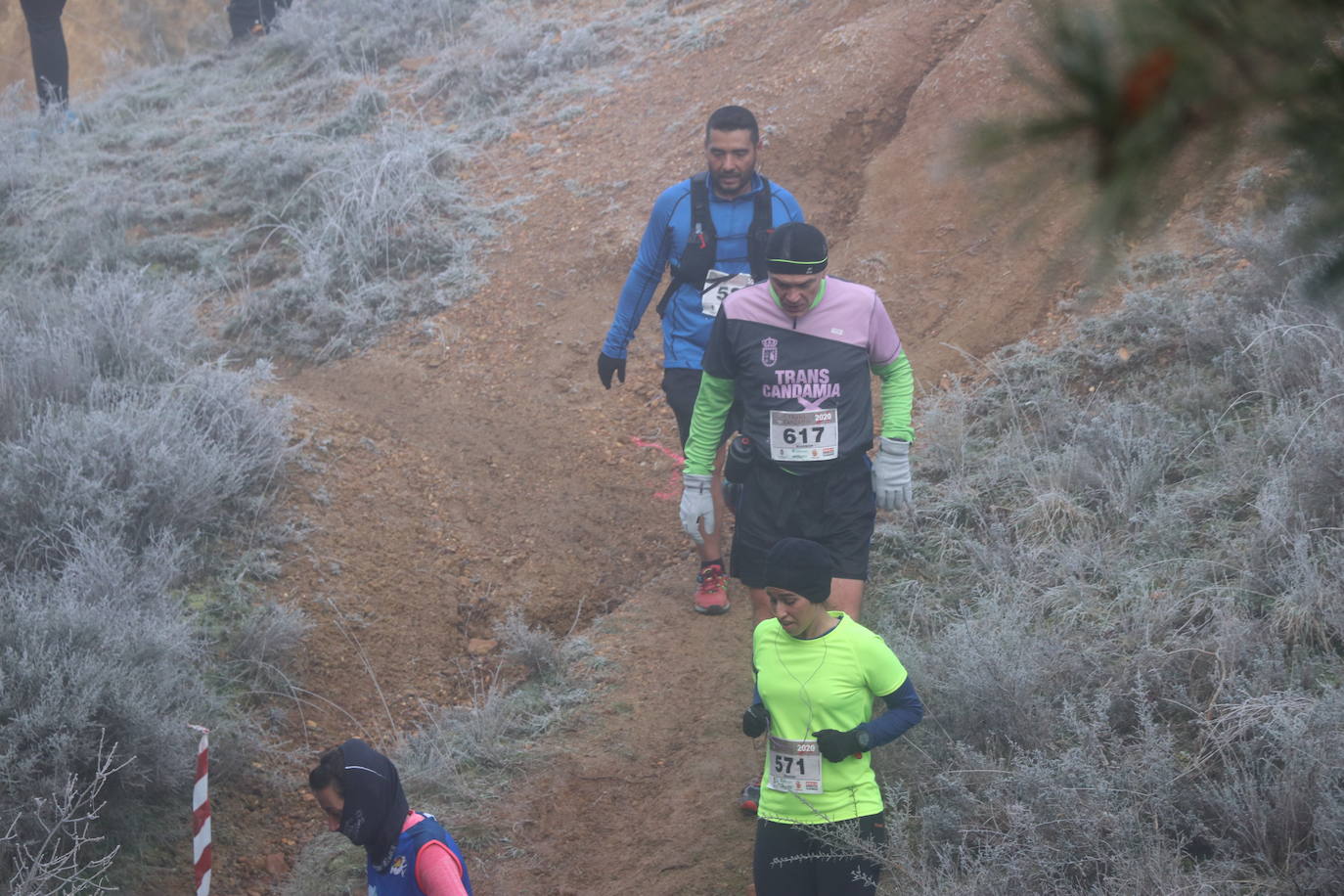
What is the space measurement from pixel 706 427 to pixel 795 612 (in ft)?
4.75

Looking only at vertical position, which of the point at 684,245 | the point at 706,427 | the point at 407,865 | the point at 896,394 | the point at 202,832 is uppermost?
the point at 684,245

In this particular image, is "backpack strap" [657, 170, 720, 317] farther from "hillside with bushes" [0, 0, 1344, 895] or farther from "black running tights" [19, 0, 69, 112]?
"black running tights" [19, 0, 69, 112]

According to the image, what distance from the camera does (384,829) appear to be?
334cm

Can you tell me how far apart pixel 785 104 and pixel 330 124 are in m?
5.25

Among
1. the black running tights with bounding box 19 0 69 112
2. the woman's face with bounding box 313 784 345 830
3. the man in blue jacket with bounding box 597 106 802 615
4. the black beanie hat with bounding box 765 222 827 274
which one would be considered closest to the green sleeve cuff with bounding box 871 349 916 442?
the black beanie hat with bounding box 765 222 827 274

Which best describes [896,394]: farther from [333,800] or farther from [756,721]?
[333,800]

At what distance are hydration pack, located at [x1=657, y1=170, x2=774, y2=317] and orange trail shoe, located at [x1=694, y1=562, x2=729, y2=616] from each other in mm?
1375

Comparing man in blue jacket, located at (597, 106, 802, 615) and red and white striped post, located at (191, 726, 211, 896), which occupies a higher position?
man in blue jacket, located at (597, 106, 802, 615)

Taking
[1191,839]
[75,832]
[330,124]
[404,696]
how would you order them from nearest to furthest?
[1191,839] < [75,832] < [404,696] < [330,124]

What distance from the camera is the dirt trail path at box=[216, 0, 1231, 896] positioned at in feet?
15.6

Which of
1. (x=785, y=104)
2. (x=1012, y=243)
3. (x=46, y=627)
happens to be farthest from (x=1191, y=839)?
(x=785, y=104)

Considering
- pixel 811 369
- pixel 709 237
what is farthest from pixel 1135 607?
pixel 709 237

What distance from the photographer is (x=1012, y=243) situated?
1.66 metres

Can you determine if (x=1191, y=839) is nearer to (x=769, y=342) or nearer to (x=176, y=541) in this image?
(x=769, y=342)
